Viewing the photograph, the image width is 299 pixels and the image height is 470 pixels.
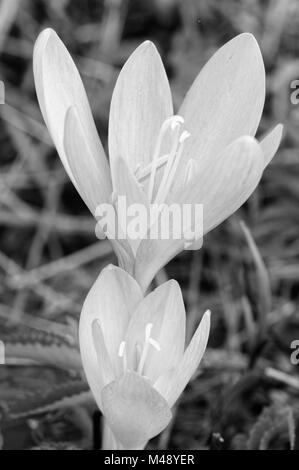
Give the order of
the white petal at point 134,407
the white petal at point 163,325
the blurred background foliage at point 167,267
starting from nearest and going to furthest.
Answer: the white petal at point 134,407, the white petal at point 163,325, the blurred background foliage at point 167,267

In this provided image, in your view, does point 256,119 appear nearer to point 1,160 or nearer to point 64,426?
point 64,426

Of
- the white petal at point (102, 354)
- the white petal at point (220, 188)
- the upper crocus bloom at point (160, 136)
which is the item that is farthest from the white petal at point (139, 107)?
the white petal at point (102, 354)

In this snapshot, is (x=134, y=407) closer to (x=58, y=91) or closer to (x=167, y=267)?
(x=58, y=91)

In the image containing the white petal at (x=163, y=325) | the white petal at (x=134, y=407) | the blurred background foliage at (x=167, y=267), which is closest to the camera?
the white petal at (x=134, y=407)

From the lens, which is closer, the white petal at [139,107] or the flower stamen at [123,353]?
the flower stamen at [123,353]

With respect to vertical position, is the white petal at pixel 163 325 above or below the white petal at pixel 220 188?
below

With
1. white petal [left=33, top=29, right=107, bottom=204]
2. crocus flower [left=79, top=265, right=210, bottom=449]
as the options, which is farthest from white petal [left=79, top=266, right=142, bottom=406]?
white petal [left=33, top=29, right=107, bottom=204]

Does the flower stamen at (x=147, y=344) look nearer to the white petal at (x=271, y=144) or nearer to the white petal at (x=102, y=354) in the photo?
the white petal at (x=102, y=354)

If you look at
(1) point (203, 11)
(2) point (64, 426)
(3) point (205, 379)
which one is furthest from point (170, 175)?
(1) point (203, 11)
